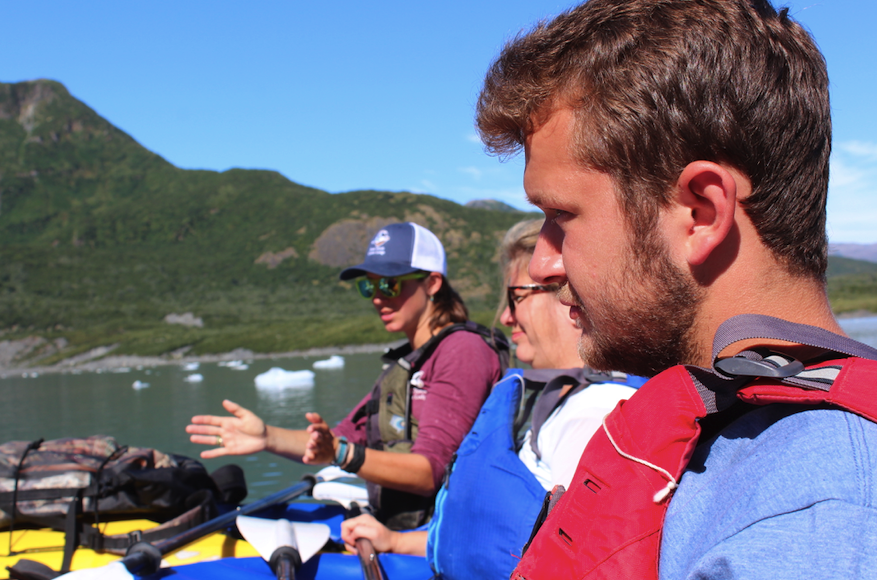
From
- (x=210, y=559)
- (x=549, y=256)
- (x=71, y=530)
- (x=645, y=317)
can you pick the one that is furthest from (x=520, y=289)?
(x=71, y=530)

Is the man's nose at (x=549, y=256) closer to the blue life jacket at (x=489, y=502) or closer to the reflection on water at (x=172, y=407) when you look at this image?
the blue life jacket at (x=489, y=502)

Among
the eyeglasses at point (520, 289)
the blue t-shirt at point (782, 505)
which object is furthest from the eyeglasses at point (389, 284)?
the blue t-shirt at point (782, 505)

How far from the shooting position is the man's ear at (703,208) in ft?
2.61

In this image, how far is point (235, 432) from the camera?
2.37m

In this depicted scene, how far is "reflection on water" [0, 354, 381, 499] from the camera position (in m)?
9.96

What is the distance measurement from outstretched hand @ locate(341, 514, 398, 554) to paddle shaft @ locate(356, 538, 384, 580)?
2 cm

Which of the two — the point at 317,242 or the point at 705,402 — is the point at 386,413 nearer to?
the point at 705,402

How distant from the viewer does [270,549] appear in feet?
9.00

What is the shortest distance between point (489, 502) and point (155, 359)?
137 ft

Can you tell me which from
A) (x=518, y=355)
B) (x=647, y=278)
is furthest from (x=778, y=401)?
(x=518, y=355)

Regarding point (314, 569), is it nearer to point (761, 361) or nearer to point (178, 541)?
point (178, 541)

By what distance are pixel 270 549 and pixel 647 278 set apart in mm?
2423

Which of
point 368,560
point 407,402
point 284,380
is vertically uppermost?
point 407,402

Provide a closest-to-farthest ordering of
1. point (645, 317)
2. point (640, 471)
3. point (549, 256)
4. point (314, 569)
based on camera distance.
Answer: point (640, 471) < point (645, 317) < point (549, 256) < point (314, 569)
